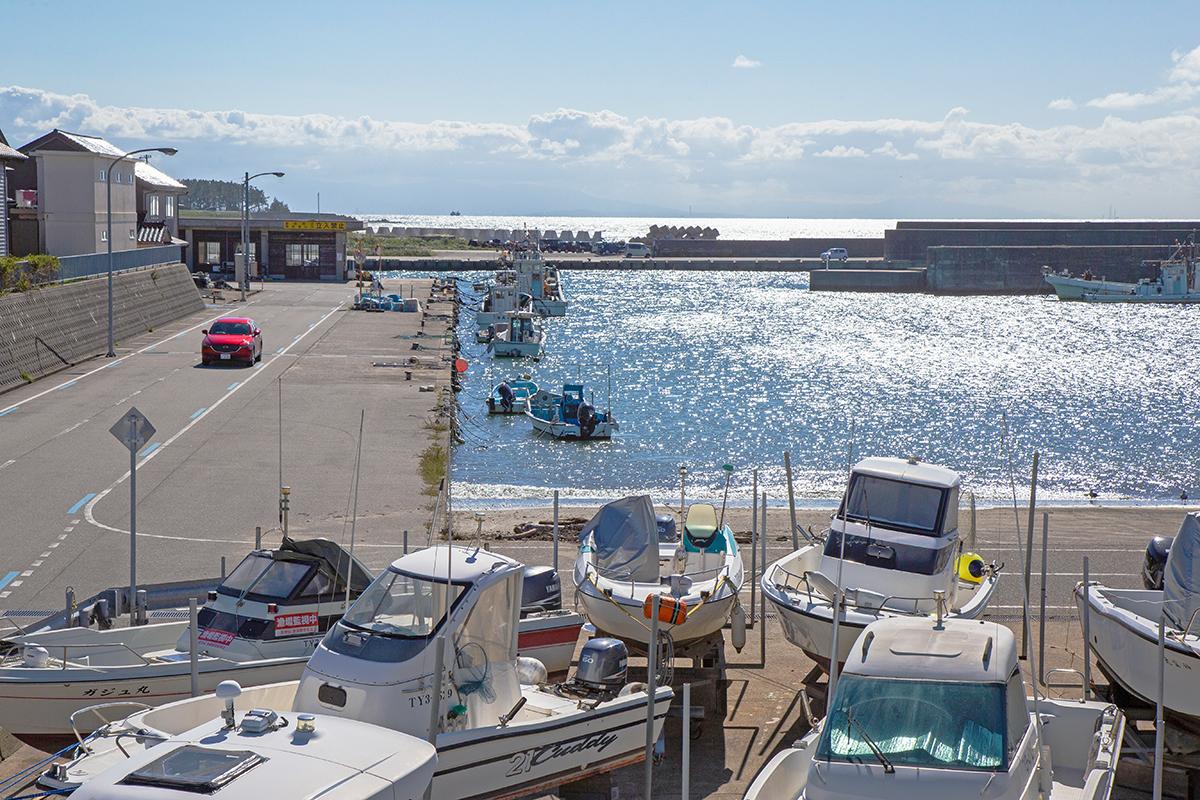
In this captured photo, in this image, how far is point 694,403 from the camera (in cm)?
6341

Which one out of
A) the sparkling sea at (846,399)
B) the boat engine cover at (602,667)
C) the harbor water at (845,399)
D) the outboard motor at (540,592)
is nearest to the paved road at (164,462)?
the harbor water at (845,399)

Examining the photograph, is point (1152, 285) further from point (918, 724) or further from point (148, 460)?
point (918, 724)

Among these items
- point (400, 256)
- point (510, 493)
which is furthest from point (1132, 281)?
point (510, 493)

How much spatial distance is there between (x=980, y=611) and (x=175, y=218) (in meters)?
81.7

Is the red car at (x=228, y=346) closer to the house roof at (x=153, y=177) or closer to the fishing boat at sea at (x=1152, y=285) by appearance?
the house roof at (x=153, y=177)

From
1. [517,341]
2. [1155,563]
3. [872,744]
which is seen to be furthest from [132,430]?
[517,341]

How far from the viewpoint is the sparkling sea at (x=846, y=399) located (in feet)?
140

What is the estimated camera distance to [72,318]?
46500mm

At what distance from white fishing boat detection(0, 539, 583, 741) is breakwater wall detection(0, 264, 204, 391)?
87.6ft

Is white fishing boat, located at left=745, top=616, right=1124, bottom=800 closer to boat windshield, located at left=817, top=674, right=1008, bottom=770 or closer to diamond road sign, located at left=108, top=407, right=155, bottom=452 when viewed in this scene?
boat windshield, located at left=817, top=674, right=1008, bottom=770

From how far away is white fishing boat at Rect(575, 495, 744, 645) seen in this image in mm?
15414

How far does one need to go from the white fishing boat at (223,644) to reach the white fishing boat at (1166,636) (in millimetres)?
5680

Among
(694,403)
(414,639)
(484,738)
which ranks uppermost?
(414,639)

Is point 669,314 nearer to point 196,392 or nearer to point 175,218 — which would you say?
point 175,218
